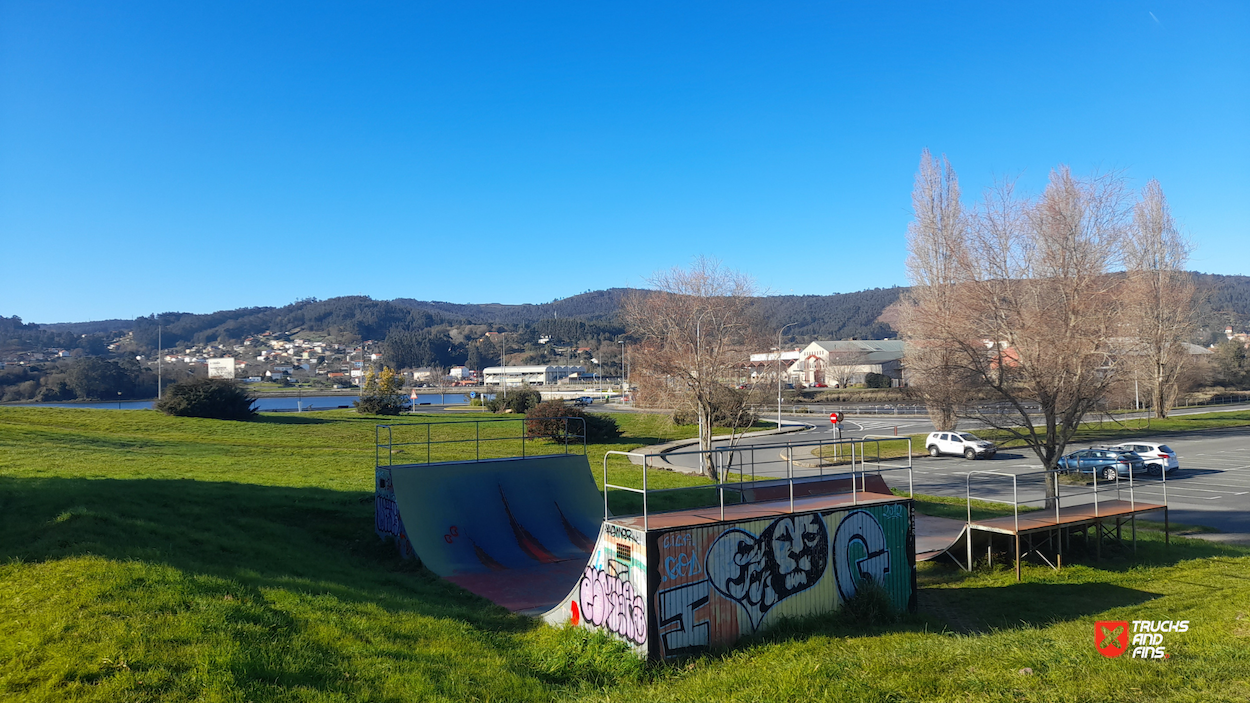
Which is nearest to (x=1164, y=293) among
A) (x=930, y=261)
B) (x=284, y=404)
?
(x=930, y=261)

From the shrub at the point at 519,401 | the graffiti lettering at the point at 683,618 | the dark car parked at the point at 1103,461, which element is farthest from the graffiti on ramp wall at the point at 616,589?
the shrub at the point at 519,401

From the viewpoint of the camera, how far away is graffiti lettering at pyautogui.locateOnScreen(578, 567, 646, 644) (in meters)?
8.77

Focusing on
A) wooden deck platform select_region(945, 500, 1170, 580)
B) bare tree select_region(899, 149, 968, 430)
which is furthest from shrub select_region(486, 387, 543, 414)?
wooden deck platform select_region(945, 500, 1170, 580)

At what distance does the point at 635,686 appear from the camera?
26.1 feet

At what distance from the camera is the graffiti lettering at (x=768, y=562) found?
9406 mm

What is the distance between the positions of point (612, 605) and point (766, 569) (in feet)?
7.32

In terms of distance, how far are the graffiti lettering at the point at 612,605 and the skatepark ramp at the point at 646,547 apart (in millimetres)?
18

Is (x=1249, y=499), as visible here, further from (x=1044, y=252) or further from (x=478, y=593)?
(x=478, y=593)

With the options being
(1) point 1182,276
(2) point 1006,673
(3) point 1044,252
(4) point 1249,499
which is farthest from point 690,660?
(1) point 1182,276

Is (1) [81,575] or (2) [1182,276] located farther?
(2) [1182,276]

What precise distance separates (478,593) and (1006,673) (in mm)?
8162

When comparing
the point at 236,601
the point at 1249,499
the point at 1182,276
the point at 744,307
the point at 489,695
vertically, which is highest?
the point at 1182,276

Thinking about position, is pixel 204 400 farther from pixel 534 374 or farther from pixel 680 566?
pixel 534 374

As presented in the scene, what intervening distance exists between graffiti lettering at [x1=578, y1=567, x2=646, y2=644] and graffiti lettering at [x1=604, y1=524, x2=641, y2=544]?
0.54 m
